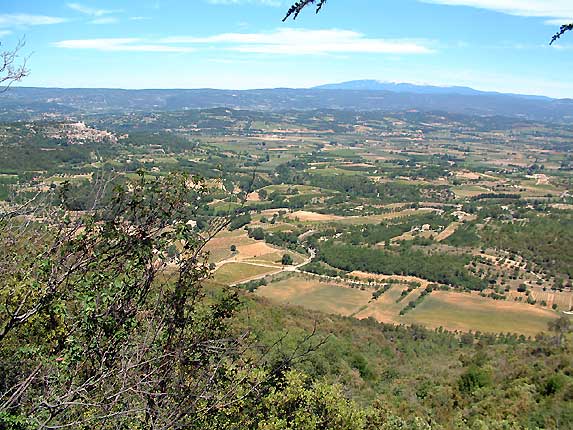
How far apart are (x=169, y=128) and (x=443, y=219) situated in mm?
116558

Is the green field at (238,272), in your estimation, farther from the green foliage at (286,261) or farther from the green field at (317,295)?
the green field at (317,295)

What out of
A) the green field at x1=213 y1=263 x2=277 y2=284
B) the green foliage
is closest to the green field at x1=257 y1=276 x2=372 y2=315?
the green field at x1=213 y1=263 x2=277 y2=284

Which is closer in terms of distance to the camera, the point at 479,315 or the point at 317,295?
the point at 479,315

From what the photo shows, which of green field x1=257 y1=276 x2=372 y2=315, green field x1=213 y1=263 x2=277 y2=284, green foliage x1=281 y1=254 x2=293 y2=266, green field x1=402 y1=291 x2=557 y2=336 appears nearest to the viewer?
green field x1=402 y1=291 x2=557 y2=336

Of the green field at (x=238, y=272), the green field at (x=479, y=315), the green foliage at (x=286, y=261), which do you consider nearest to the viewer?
the green field at (x=479, y=315)

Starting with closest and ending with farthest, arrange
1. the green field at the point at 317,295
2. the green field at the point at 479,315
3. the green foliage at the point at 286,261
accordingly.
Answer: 1. the green field at the point at 479,315
2. the green field at the point at 317,295
3. the green foliage at the point at 286,261

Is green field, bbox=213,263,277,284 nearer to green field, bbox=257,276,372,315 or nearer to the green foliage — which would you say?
the green foliage

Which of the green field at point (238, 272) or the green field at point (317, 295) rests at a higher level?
the green field at point (238, 272)

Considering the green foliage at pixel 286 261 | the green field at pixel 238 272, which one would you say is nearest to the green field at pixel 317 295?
the green field at pixel 238 272

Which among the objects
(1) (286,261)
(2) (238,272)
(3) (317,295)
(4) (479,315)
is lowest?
(3) (317,295)

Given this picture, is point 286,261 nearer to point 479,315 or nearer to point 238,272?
point 238,272

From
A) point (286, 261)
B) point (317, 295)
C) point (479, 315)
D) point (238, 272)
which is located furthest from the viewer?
point (286, 261)

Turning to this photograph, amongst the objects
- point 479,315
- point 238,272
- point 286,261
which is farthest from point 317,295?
point 479,315

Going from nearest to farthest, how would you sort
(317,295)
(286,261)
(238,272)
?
1. (317,295)
2. (238,272)
3. (286,261)
